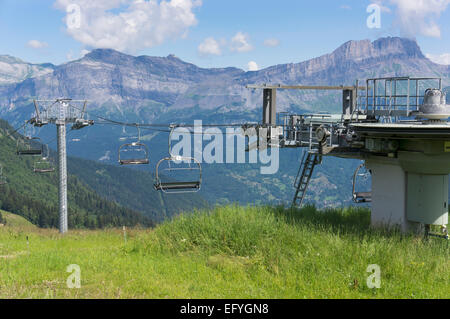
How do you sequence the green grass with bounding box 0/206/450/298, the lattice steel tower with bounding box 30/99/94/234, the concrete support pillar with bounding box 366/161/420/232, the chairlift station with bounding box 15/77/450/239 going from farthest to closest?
the lattice steel tower with bounding box 30/99/94/234 < the concrete support pillar with bounding box 366/161/420/232 < the chairlift station with bounding box 15/77/450/239 < the green grass with bounding box 0/206/450/298

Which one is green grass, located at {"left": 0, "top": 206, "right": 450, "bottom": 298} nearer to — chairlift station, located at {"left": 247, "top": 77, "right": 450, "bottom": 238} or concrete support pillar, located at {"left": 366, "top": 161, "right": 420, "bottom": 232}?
concrete support pillar, located at {"left": 366, "top": 161, "right": 420, "bottom": 232}

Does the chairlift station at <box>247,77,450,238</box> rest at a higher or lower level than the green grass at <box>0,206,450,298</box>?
higher

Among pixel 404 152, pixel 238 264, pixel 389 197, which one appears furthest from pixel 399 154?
pixel 238 264

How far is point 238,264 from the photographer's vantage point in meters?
Answer: 14.5

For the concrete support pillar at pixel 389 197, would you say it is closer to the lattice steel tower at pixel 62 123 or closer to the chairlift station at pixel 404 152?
the chairlift station at pixel 404 152

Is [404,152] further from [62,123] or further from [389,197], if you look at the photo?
[62,123]

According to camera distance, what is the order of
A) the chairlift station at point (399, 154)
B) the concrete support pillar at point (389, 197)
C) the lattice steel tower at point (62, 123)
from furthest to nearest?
1. the lattice steel tower at point (62, 123)
2. the concrete support pillar at point (389, 197)
3. the chairlift station at point (399, 154)

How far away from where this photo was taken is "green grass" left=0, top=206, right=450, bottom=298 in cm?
1223

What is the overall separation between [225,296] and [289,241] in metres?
4.66

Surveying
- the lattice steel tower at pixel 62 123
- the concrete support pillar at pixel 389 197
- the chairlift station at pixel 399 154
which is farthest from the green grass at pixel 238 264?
the lattice steel tower at pixel 62 123

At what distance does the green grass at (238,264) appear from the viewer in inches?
482

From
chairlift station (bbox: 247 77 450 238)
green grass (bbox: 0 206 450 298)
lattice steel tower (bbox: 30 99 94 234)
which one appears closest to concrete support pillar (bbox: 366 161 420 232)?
chairlift station (bbox: 247 77 450 238)

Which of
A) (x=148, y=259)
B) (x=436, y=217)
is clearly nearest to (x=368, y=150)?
(x=436, y=217)

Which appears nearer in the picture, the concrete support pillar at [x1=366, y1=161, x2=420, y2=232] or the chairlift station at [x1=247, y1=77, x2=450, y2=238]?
the chairlift station at [x1=247, y1=77, x2=450, y2=238]
